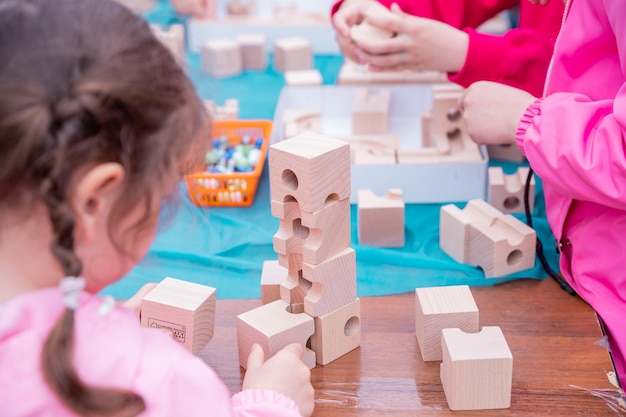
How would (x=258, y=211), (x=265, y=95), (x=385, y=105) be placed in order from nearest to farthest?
(x=258, y=211), (x=385, y=105), (x=265, y=95)

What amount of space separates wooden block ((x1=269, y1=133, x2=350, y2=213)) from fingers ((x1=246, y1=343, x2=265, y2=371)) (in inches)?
5.6

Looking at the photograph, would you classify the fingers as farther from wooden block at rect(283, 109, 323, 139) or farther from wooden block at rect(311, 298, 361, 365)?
wooden block at rect(283, 109, 323, 139)

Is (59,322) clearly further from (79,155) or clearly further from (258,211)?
(258,211)

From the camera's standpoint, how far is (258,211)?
1175 millimetres

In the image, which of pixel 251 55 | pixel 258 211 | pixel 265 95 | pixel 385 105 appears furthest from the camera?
pixel 251 55

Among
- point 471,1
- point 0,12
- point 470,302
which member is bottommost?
point 470,302

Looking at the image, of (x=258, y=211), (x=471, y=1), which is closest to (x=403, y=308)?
(x=258, y=211)

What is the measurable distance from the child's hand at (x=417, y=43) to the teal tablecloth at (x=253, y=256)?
247mm

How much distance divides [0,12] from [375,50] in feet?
2.69

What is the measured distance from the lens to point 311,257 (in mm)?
729

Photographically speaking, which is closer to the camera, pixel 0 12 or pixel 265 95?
pixel 0 12

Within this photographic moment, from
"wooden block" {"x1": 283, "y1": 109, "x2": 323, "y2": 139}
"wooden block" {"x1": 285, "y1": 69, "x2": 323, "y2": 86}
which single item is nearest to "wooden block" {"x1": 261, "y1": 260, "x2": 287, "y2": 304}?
"wooden block" {"x1": 283, "y1": 109, "x2": 323, "y2": 139}

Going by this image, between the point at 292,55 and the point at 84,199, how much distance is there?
4.48ft

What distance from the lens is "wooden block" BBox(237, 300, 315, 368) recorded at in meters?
0.73
